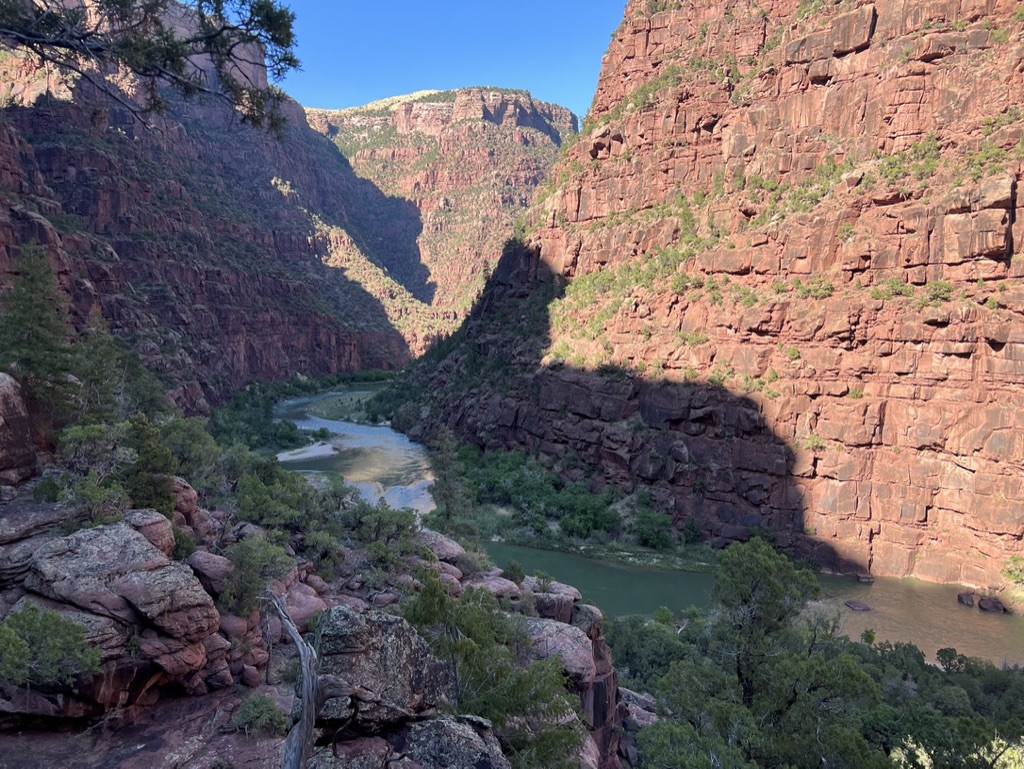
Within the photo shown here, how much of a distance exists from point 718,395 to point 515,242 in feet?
98.1

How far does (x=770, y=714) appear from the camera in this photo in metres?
11.6

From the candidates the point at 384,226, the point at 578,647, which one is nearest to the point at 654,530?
the point at 578,647

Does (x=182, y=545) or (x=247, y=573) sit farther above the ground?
(x=182, y=545)

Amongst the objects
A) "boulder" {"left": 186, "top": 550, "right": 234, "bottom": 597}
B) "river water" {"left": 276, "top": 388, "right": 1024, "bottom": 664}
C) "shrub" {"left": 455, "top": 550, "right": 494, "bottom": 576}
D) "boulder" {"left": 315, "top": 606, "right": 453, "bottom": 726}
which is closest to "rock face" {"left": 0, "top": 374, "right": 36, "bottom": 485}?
"boulder" {"left": 186, "top": 550, "right": 234, "bottom": 597}

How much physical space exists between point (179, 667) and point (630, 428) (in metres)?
33.5

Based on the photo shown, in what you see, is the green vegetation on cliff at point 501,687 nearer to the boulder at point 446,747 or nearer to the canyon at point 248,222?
the boulder at point 446,747

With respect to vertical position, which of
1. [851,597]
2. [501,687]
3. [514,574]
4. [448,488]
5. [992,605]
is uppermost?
[501,687]

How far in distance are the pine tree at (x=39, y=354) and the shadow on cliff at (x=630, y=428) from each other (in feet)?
99.6

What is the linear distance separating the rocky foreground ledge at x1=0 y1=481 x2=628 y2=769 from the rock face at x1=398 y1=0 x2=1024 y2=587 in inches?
1033

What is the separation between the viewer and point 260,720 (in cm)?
799

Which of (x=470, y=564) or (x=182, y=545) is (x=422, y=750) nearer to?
(x=182, y=545)

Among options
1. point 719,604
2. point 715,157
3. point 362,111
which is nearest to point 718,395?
point 715,157

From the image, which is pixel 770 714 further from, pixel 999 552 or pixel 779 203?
pixel 779 203

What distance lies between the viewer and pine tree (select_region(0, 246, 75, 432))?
11.7 metres
